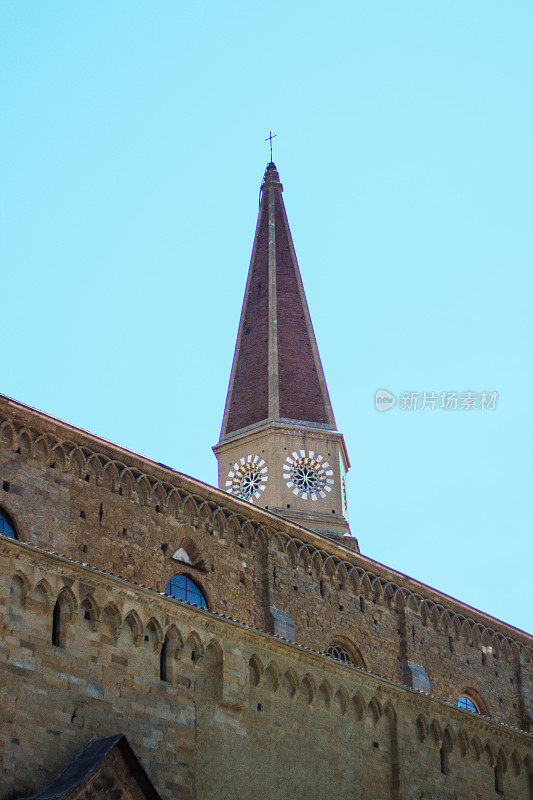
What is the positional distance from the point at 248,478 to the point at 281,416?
5.69ft

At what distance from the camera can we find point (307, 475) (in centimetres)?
3416

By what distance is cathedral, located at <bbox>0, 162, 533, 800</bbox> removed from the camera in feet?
60.4

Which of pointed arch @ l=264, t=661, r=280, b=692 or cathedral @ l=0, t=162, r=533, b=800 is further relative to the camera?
pointed arch @ l=264, t=661, r=280, b=692

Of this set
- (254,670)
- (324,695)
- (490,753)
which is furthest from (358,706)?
(490,753)

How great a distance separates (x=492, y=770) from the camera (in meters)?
25.8

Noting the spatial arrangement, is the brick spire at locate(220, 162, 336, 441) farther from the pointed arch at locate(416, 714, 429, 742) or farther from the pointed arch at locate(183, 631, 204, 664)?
the pointed arch at locate(183, 631, 204, 664)

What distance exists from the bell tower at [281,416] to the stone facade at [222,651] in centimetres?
446

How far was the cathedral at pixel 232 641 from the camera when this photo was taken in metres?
18.4

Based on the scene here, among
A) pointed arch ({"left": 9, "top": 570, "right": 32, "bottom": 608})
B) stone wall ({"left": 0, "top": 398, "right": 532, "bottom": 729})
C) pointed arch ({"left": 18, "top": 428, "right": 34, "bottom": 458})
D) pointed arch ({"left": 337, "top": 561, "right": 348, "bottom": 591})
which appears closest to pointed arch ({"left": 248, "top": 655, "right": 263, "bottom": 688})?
stone wall ({"left": 0, "top": 398, "right": 532, "bottom": 729})

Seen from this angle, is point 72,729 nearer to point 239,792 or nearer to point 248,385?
point 239,792

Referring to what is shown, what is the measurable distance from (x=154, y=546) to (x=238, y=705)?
482 centimetres

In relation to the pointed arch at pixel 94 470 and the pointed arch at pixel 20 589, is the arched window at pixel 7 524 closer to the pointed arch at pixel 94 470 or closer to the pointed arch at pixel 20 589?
the pointed arch at pixel 94 470

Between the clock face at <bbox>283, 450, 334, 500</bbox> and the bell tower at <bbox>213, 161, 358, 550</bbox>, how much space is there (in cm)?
2

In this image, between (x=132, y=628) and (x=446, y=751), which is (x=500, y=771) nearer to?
(x=446, y=751)
